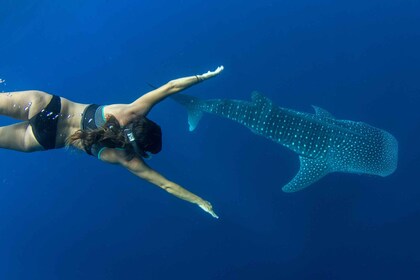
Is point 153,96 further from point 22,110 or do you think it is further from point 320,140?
point 320,140

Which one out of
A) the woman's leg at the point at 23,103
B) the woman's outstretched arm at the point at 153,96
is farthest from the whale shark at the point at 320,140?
the woman's leg at the point at 23,103

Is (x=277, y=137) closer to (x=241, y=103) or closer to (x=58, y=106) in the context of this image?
(x=241, y=103)

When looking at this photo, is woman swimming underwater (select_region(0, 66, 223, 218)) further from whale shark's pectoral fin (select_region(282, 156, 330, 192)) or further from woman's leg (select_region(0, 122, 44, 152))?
whale shark's pectoral fin (select_region(282, 156, 330, 192))

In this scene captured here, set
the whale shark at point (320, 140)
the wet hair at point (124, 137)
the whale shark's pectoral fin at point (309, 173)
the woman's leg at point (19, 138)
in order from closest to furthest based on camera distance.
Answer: the wet hair at point (124, 137), the woman's leg at point (19, 138), the whale shark at point (320, 140), the whale shark's pectoral fin at point (309, 173)

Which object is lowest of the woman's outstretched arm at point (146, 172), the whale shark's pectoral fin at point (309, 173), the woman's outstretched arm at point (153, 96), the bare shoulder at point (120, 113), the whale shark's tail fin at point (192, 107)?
the woman's outstretched arm at point (146, 172)

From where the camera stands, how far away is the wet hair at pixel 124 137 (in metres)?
3.32

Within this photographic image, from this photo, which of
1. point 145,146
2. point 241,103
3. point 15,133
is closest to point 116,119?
point 145,146

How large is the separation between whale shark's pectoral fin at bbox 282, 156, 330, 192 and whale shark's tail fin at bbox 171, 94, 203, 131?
197 centimetres

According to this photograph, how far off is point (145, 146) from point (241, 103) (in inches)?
136

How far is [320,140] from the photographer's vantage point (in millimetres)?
6297

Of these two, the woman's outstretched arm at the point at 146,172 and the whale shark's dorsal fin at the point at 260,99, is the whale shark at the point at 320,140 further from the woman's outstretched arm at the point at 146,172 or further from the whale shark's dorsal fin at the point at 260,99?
the woman's outstretched arm at the point at 146,172

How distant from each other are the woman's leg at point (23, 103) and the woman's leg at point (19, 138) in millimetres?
220

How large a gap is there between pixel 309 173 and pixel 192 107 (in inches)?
91.7

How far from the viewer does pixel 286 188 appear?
21.0ft
